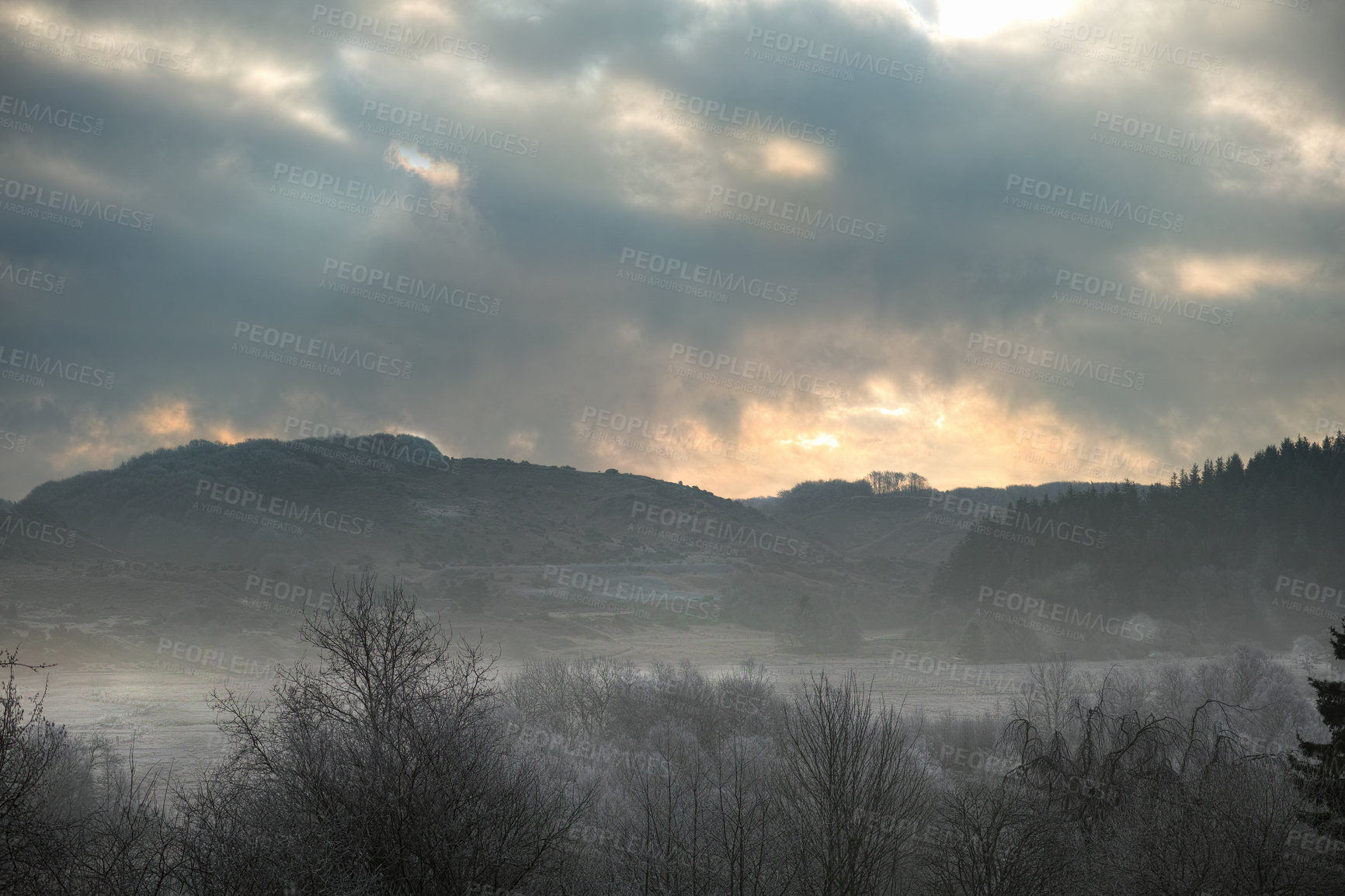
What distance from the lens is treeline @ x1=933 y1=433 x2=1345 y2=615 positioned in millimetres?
128625

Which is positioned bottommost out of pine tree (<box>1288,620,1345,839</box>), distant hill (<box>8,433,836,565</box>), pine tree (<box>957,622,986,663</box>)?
pine tree (<box>957,622,986,663</box>)

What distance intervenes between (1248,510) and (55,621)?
601 ft

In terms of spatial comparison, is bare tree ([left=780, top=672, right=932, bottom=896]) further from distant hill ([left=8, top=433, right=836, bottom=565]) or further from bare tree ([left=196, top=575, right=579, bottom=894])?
distant hill ([left=8, top=433, right=836, bottom=565])

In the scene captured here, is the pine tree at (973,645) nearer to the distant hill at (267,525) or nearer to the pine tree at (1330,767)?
the distant hill at (267,525)

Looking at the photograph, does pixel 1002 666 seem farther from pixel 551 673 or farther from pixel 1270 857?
pixel 1270 857

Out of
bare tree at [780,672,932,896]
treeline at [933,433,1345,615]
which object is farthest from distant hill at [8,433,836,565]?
bare tree at [780,672,932,896]

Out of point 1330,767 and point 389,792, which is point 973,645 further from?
point 389,792

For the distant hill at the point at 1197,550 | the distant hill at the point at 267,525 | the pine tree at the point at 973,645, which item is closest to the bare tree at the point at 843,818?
the pine tree at the point at 973,645

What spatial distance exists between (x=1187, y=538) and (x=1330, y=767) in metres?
132

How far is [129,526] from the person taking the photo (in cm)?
16000

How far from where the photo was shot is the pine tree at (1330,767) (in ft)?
74.2

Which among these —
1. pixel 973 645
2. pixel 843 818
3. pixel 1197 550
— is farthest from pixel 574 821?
pixel 1197 550

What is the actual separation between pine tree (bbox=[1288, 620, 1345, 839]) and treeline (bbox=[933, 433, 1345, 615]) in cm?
11694

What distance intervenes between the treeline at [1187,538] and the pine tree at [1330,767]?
11694 cm
